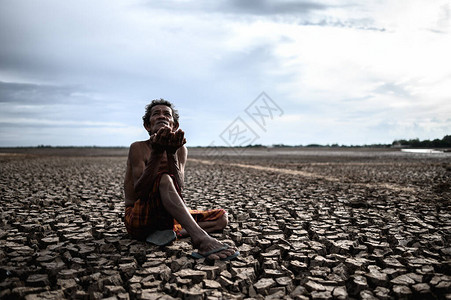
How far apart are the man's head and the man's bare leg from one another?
520mm

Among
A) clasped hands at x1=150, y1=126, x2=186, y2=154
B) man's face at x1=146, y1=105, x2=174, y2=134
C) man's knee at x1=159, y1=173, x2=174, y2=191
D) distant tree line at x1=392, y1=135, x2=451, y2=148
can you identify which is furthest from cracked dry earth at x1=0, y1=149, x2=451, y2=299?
distant tree line at x1=392, y1=135, x2=451, y2=148

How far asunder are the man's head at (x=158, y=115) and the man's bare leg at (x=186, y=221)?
1.70ft

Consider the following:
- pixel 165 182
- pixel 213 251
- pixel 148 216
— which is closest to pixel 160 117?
pixel 165 182

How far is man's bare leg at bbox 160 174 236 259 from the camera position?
2.21 metres

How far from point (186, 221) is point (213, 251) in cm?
31

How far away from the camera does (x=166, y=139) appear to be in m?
2.19

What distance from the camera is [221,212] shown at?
2855 mm

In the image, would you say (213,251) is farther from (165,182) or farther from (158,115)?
(158,115)

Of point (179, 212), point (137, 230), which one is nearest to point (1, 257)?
point (137, 230)

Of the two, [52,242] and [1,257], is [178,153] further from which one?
[1,257]

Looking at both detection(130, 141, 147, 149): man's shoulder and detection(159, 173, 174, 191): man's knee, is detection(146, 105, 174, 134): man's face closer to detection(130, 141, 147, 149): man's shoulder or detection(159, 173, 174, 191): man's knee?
detection(130, 141, 147, 149): man's shoulder

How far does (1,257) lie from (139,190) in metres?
1.13

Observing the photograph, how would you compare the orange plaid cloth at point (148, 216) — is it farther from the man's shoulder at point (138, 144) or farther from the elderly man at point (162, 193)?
the man's shoulder at point (138, 144)

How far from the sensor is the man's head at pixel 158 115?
2512 millimetres
